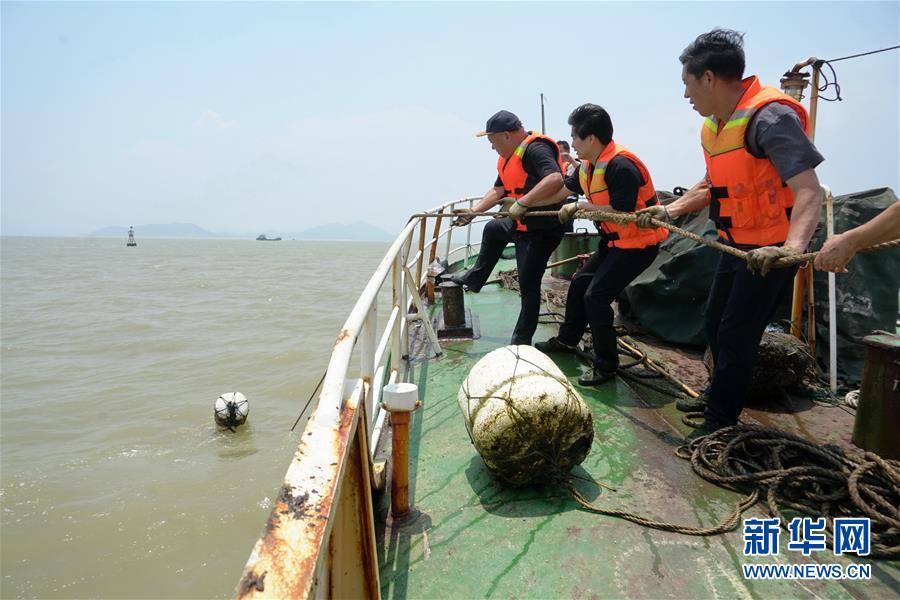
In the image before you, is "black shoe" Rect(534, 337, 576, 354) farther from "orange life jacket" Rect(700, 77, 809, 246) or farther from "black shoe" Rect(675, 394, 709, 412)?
"orange life jacket" Rect(700, 77, 809, 246)

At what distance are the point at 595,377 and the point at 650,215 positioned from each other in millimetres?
1269

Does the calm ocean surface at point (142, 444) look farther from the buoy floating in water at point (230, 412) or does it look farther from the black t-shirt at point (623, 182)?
the black t-shirt at point (623, 182)

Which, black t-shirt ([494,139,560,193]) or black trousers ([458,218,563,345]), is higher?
black t-shirt ([494,139,560,193])

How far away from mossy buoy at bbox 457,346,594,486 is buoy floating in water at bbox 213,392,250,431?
14.3ft

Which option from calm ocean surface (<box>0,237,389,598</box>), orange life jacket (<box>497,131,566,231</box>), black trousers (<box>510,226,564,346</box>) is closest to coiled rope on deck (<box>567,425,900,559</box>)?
black trousers (<box>510,226,564,346</box>)

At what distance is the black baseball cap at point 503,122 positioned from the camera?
408 centimetres

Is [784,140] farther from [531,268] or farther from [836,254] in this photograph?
[531,268]

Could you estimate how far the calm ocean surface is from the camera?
392 cm

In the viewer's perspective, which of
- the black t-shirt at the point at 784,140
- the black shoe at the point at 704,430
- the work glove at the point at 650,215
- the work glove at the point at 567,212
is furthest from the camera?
the work glove at the point at 567,212

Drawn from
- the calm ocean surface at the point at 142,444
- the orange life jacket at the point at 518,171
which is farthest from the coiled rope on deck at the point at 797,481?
the calm ocean surface at the point at 142,444

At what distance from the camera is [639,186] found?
Answer: 136 inches

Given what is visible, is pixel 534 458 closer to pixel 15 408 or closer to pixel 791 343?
pixel 791 343

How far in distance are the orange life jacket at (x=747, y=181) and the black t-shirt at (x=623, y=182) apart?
2.17 feet

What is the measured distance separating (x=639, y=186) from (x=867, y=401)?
176cm
